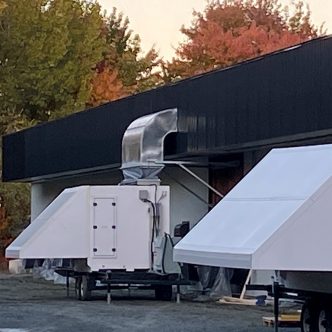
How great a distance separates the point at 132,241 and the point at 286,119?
486 centimetres

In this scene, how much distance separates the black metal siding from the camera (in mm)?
20172

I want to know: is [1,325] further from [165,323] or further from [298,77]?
[298,77]

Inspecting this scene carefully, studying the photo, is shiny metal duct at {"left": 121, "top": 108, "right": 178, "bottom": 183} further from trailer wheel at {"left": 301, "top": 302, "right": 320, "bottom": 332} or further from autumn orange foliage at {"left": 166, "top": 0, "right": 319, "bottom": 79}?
autumn orange foliage at {"left": 166, "top": 0, "right": 319, "bottom": 79}

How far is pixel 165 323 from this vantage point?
1953cm

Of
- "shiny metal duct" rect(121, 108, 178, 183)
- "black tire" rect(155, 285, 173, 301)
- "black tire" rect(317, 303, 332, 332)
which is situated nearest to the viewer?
"black tire" rect(317, 303, 332, 332)

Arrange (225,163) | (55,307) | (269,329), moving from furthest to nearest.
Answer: (225,163), (55,307), (269,329)

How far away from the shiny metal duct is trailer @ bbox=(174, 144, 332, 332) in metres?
9.96

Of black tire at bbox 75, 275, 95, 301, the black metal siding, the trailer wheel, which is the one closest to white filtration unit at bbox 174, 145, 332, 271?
the trailer wheel

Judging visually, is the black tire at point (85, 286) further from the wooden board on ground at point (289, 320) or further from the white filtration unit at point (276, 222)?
the white filtration unit at point (276, 222)

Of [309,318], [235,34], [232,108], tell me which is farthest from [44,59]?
[309,318]

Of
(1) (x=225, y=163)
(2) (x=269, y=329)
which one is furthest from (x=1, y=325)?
(1) (x=225, y=163)

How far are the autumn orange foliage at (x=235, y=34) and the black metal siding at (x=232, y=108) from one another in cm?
2334

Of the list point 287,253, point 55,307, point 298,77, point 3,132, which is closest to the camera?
point 287,253

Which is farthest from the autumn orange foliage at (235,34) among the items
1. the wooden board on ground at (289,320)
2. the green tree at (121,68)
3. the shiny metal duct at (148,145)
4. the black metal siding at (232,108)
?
the wooden board on ground at (289,320)
